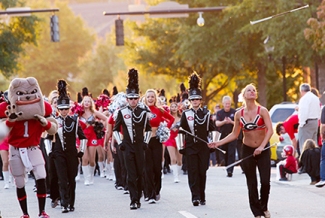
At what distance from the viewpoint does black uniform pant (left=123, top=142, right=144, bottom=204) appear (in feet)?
52.7

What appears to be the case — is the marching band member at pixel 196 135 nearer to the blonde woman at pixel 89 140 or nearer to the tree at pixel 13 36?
the blonde woman at pixel 89 140

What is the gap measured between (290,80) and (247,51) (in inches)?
239

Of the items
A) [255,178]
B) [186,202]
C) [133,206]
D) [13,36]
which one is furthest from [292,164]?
[13,36]

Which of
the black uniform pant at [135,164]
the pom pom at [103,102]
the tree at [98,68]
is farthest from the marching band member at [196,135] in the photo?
the tree at [98,68]

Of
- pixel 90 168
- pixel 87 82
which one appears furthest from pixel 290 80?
pixel 87 82

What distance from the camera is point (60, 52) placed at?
4028 inches

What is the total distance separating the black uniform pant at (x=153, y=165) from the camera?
17.2 m

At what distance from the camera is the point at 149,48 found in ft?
171

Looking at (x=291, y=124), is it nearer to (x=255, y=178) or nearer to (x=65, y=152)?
(x=65, y=152)

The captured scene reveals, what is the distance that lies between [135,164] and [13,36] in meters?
31.0

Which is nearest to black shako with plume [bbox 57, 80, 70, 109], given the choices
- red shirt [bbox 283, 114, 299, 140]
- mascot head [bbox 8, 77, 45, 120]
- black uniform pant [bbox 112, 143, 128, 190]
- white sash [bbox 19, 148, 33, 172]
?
mascot head [bbox 8, 77, 45, 120]

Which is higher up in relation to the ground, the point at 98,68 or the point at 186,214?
the point at 98,68

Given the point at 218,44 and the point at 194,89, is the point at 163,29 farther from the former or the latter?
the point at 194,89

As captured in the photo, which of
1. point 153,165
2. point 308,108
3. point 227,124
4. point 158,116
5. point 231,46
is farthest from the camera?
point 231,46
